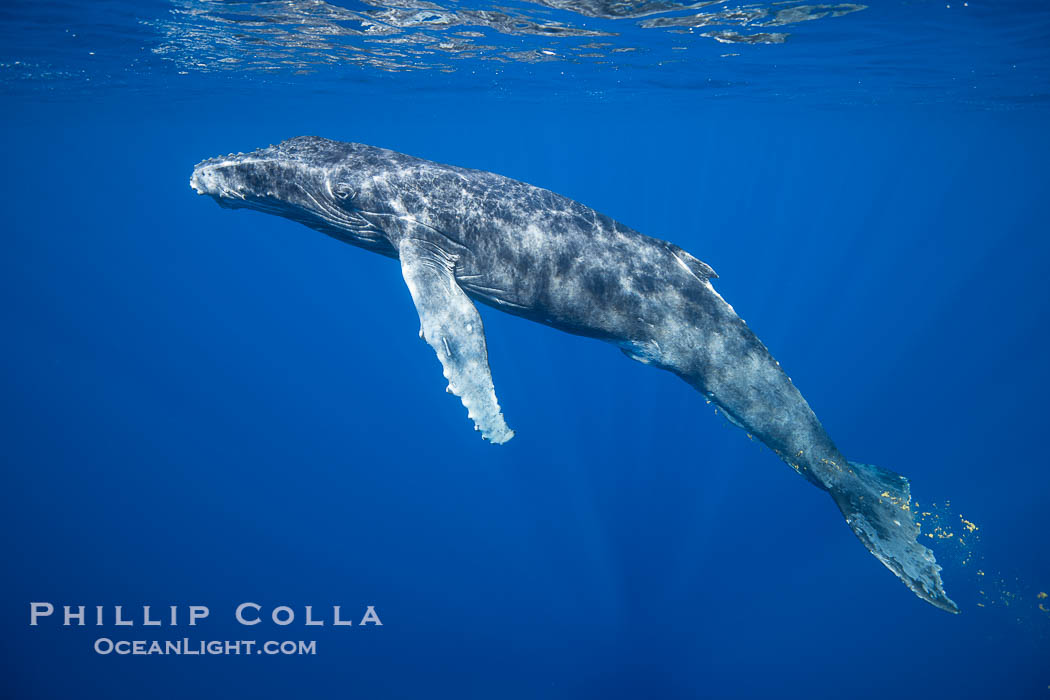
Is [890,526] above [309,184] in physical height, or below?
below

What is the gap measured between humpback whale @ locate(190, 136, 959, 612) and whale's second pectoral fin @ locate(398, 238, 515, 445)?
0.08 feet

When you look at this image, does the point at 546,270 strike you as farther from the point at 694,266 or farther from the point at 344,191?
the point at 344,191

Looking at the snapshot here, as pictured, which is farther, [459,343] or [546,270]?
[546,270]

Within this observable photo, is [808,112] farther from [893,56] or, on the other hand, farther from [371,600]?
[371,600]

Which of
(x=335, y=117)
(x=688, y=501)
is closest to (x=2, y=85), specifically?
(x=335, y=117)

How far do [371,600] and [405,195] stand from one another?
2070cm

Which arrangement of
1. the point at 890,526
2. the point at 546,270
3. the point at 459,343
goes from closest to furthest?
the point at 459,343
the point at 546,270
the point at 890,526

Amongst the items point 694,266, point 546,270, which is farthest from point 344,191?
point 694,266

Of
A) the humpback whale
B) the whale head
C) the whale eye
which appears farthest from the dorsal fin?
the whale eye

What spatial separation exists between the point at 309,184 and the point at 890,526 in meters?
8.65

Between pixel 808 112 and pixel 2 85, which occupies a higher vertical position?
pixel 808 112

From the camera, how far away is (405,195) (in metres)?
6.48

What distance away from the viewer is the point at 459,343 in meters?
5.86

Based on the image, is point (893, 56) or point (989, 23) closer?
point (989, 23)
